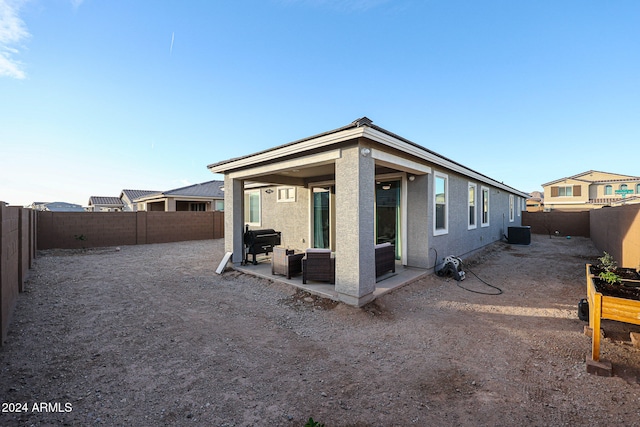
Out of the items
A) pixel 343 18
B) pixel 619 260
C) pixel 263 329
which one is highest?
pixel 343 18

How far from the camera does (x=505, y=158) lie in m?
17.3

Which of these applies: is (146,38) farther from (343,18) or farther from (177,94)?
(343,18)

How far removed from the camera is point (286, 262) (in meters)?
6.15

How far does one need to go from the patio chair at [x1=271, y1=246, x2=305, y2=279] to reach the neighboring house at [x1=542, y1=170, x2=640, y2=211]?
33.8m

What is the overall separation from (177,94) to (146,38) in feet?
6.89

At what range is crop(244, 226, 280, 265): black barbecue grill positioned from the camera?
779 centimetres

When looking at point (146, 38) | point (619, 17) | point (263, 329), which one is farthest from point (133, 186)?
point (619, 17)

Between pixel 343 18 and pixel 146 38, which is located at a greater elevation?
pixel 343 18

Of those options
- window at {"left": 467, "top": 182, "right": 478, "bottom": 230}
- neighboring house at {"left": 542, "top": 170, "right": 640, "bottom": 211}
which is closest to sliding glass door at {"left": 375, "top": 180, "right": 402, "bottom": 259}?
window at {"left": 467, "top": 182, "right": 478, "bottom": 230}

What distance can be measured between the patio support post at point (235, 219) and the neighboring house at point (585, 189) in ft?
113

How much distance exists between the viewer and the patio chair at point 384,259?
5812mm

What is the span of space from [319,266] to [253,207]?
6816mm

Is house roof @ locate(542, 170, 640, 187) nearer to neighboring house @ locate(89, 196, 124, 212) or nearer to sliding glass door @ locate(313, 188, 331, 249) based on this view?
sliding glass door @ locate(313, 188, 331, 249)

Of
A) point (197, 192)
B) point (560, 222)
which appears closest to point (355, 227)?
point (197, 192)
